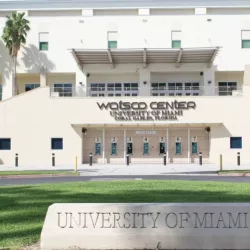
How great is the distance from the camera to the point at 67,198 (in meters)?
12.2

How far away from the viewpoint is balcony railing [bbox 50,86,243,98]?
123ft

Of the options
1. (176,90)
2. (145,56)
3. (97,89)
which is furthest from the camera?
(97,89)

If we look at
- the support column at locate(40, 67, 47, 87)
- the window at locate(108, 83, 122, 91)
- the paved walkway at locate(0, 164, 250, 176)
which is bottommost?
the paved walkway at locate(0, 164, 250, 176)

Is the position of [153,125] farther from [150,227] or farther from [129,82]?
[150,227]

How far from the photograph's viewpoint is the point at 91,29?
140 ft

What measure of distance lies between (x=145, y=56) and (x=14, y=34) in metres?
11.6

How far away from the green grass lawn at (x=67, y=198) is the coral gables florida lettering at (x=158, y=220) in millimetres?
1198

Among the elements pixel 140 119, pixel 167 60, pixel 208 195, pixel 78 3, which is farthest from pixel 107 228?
pixel 78 3

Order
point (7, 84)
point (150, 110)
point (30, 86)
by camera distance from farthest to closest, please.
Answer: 1. point (30, 86)
2. point (7, 84)
3. point (150, 110)

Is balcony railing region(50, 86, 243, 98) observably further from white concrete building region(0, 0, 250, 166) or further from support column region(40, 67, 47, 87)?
support column region(40, 67, 47, 87)

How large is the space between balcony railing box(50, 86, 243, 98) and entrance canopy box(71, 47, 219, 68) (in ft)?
8.17

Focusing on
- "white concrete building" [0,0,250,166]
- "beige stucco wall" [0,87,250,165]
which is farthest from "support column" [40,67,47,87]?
"beige stucco wall" [0,87,250,165]

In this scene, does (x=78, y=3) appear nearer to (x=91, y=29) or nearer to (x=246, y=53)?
(x=91, y=29)

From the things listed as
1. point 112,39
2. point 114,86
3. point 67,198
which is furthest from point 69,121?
point 67,198
